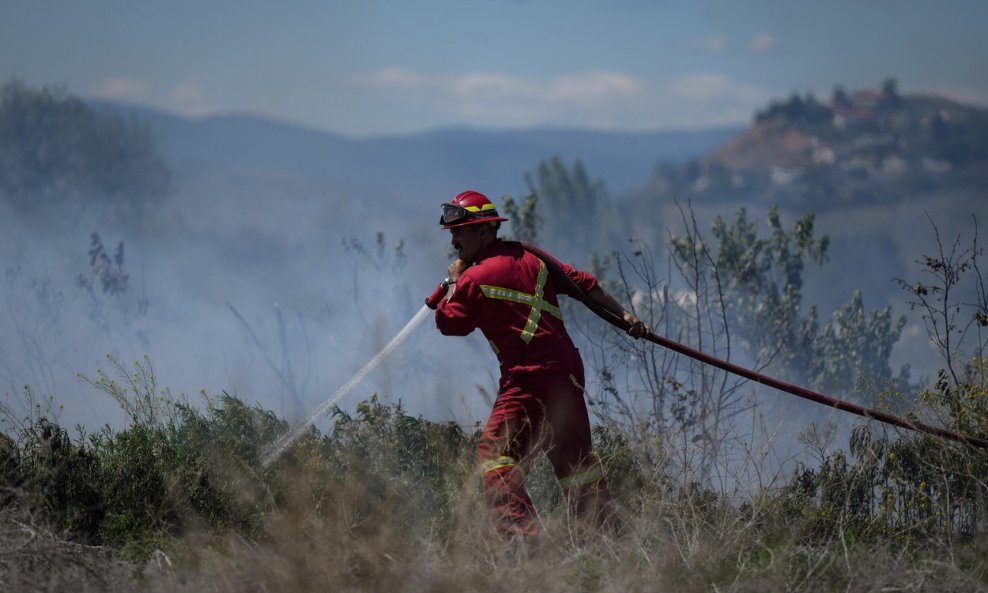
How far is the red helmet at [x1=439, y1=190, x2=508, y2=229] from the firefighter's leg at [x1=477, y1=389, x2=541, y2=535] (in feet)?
2.75

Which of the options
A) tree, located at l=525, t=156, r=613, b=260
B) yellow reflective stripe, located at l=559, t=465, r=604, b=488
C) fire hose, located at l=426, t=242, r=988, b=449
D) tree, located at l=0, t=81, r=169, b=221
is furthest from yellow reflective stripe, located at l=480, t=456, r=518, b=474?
tree, located at l=525, t=156, r=613, b=260

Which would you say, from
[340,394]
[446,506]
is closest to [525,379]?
[446,506]

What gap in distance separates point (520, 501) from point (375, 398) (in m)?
1.65

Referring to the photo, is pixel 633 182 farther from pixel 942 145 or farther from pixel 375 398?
pixel 375 398

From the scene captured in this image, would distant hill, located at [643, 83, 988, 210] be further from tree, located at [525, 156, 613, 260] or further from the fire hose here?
the fire hose

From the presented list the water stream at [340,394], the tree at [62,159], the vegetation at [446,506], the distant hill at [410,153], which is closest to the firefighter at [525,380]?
the vegetation at [446,506]

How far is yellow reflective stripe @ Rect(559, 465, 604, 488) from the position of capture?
230 inches

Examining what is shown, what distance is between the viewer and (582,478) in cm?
585

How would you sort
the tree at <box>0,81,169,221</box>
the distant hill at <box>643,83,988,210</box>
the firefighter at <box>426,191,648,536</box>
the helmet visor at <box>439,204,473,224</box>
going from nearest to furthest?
the firefighter at <box>426,191,648,536</box>, the helmet visor at <box>439,204,473,224</box>, the tree at <box>0,81,169,221</box>, the distant hill at <box>643,83,988,210</box>

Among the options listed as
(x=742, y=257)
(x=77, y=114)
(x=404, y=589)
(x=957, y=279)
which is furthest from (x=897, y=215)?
(x=404, y=589)

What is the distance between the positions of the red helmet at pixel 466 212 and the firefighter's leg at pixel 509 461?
0.84 m

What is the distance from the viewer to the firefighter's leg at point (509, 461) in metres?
5.60

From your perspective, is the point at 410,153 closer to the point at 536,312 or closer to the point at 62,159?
the point at 62,159

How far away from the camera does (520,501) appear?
18.5 ft
